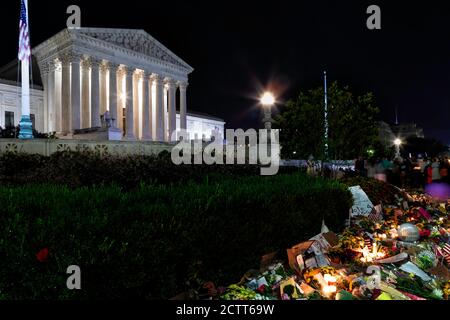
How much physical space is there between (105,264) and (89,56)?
3812cm

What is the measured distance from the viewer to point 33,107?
42094 millimetres

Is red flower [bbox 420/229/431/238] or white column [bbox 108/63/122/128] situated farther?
white column [bbox 108/63/122/128]

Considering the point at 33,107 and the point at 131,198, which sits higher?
the point at 33,107

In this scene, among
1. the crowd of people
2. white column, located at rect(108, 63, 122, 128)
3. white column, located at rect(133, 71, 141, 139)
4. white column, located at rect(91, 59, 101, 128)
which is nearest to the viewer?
the crowd of people

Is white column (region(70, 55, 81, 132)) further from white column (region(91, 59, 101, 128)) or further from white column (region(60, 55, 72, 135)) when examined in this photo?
white column (region(91, 59, 101, 128))

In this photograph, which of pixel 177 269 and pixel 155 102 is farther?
pixel 155 102

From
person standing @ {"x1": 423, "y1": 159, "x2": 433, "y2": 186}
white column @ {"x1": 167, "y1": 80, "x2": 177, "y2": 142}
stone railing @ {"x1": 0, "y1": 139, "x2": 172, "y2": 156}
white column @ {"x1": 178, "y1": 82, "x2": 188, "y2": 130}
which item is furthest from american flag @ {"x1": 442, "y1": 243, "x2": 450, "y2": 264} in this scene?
white column @ {"x1": 178, "y1": 82, "x2": 188, "y2": 130}

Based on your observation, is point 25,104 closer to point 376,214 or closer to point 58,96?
point 58,96

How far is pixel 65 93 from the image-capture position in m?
35.1

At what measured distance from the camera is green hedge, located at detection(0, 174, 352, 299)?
10.2 ft

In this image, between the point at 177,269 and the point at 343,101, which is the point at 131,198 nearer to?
the point at 177,269

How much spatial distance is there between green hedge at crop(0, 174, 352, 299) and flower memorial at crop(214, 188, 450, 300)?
45 centimetres

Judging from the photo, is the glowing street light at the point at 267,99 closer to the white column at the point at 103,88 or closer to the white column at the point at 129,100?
the white column at the point at 103,88

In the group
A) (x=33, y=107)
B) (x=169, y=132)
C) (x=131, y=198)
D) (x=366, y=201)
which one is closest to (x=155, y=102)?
(x=169, y=132)
